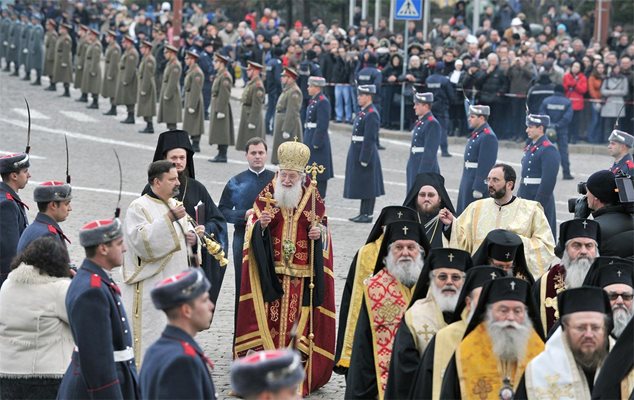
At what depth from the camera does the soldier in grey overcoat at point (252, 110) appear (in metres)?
23.9

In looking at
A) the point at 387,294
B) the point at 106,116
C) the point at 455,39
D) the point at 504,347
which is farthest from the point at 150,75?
the point at 504,347

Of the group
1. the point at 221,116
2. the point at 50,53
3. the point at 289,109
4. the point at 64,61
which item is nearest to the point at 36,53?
the point at 50,53

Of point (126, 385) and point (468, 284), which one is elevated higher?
point (468, 284)

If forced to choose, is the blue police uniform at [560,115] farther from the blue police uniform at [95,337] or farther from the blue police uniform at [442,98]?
the blue police uniform at [95,337]

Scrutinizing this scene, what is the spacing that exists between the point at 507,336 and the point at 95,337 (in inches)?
84.4

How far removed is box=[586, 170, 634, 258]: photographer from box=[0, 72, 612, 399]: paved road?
10.6 feet

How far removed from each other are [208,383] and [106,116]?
2373cm

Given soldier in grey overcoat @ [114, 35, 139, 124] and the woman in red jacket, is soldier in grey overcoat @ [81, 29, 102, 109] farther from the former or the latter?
the woman in red jacket

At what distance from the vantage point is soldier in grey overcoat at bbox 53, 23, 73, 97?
3241 cm

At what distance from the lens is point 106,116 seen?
97.5 ft

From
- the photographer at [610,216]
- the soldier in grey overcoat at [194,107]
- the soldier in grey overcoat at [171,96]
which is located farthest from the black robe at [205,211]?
the soldier in grey overcoat at [171,96]

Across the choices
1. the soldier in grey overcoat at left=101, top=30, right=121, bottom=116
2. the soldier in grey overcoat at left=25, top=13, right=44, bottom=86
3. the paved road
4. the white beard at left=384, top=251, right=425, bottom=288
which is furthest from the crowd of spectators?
the white beard at left=384, top=251, right=425, bottom=288

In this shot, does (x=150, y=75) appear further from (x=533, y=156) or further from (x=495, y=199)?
(x=495, y=199)

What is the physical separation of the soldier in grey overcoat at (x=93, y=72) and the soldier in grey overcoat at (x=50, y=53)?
2309mm
